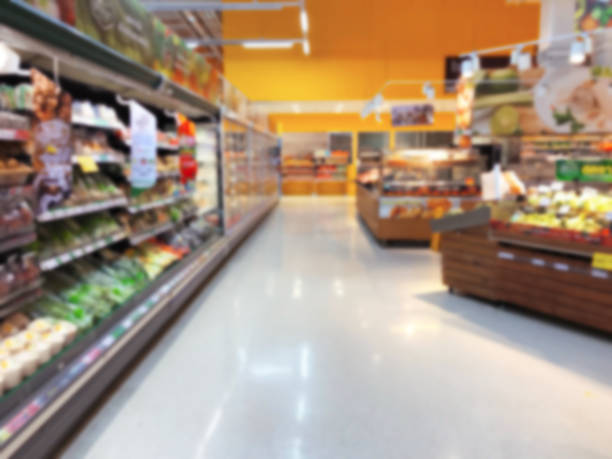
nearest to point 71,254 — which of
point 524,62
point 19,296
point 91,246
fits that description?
point 91,246

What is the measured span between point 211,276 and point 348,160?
1297 cm

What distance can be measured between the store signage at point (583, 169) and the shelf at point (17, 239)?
4.74 m

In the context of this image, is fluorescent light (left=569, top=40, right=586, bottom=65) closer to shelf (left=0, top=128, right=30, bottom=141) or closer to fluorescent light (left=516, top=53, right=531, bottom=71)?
fluorescent light (left=516, top=53, right=531, bottom=71)

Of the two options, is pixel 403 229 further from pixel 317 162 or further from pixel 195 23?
pixel 317 162

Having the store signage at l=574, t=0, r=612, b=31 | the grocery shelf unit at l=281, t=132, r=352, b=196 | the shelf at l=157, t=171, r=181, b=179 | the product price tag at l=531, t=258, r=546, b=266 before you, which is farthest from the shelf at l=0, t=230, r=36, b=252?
the grocery shelf unit at l=281, t=132, r=352, b=196

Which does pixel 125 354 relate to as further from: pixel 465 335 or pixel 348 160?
pixel 348 160

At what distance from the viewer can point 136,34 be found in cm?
328

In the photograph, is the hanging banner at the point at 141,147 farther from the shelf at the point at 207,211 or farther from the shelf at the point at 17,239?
the shelf at the point at 207,211

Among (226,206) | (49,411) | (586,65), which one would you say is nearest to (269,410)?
(49,411)

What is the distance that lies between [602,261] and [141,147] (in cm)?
355

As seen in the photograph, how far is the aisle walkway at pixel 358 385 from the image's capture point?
2.18 meters

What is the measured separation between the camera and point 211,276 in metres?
5.35

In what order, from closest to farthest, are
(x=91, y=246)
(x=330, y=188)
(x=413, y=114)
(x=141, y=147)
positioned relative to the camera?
1. (x=91, y=246)
2. (x=141, y=147)
3. (x=413, y=114)
4. (x=330, y=188)

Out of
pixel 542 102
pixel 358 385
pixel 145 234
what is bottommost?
pixel 358 385
